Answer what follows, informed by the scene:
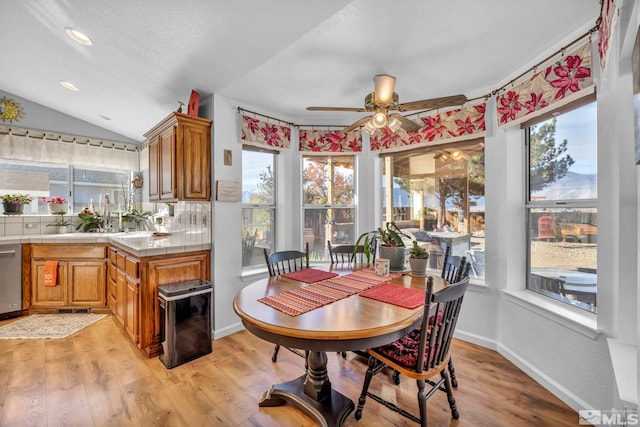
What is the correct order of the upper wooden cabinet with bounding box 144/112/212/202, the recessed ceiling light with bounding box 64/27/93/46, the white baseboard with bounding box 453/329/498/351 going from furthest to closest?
the upper wooden cabinet with bounding box 144/112/212/202 → the white baseboard with bounding box 453/329/498/351 → the recessed ceiling light with bounding box 64/27/93/46

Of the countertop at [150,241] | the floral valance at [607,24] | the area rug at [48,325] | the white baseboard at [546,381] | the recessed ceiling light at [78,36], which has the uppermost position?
the recessed ceiling light at [78,36]

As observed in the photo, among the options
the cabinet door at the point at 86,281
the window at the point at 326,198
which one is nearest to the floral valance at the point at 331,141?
the window at the point at 326,198

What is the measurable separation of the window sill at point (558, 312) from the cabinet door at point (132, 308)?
3.19 m

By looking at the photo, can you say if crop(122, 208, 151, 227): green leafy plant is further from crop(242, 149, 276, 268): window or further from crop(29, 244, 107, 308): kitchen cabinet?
crop(242, 149, 276, 268): window

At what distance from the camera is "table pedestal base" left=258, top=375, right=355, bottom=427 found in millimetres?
1624

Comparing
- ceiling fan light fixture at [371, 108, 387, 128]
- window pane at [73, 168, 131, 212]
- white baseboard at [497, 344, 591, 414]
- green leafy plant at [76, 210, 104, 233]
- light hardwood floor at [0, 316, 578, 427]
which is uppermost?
ceiling fan light fixture at [371, 108, 387, 128]

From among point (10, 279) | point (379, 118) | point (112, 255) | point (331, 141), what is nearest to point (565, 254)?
point (379, 118)

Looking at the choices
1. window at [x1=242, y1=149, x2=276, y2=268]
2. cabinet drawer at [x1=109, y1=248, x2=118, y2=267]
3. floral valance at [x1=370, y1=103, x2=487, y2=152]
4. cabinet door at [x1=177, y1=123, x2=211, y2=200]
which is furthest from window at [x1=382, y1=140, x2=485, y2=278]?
cabinet drawer at [x1=109, y1=248, x2=118, y2=267]

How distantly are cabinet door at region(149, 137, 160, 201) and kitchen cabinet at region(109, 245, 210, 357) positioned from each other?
74 centimetres

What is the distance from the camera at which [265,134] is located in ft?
10.5

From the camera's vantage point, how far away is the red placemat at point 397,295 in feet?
5.01

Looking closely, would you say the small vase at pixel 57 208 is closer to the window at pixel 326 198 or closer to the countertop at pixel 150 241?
the countertop at pixel 150 241

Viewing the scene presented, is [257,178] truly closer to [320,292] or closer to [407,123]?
[407,123]

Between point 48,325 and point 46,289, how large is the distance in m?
0.52
